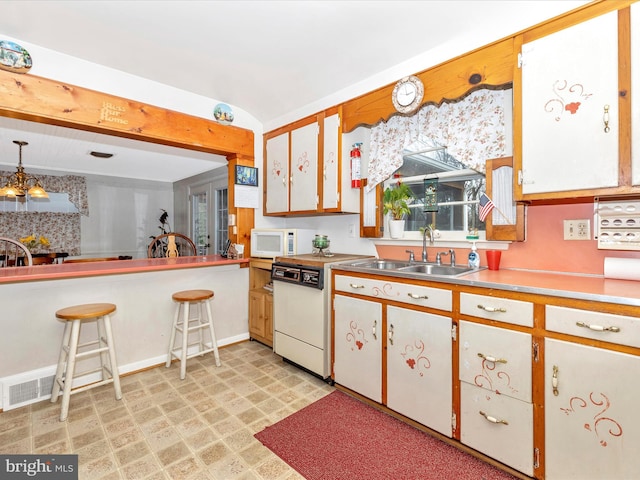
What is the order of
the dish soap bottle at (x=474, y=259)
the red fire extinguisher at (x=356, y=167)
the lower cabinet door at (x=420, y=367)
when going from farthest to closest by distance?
1. the red fire extinguisher at (x=356, y=167)
2. the dish soap bottle at (x=474, y=259)
3. the lower cabinet door at (x=420, y=367)

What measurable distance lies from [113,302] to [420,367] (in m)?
2.38

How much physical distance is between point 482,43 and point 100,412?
3.35 meters

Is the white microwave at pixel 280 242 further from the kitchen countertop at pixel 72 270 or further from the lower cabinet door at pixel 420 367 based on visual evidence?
the lower cabinet door at pixel 420 367

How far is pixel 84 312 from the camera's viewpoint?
2.04m

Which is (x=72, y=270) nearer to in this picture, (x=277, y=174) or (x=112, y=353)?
(x=112, y=353)

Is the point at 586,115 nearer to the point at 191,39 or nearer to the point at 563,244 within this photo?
the point at 563,244

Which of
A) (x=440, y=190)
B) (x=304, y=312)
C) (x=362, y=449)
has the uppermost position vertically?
(x=440, y=190)

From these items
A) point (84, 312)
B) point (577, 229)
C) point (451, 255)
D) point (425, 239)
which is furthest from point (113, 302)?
point (577, 229)

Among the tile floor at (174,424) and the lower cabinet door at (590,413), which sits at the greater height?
the lower cabinet door at (590,413)

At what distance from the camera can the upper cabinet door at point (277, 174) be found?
3.15 metres

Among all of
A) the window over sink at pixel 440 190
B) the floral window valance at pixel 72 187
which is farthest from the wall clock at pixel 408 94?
the floral window valance at pixel 72 187

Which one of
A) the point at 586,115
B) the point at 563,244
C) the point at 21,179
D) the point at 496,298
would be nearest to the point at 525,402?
the point at 496,298

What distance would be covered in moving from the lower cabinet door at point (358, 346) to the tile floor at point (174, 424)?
258 millimetres

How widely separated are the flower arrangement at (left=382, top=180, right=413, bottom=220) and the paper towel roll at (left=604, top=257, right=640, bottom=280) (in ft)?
4.08
